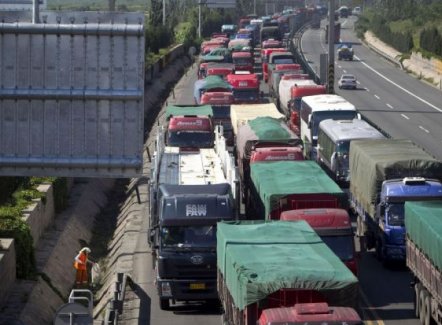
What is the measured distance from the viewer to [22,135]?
1795 centimetres

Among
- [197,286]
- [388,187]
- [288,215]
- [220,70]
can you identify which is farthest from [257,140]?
[220,70]

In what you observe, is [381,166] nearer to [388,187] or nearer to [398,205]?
[388,187]

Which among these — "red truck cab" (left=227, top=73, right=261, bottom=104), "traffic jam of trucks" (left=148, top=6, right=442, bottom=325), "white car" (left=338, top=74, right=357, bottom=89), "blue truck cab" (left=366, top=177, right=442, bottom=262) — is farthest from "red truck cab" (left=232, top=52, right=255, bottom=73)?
"blue truck cab" (left=366, top=177, right=442, bottom=262)

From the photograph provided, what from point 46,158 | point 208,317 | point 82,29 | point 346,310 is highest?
point 82,29

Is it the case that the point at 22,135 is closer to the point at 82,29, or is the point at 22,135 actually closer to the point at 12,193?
the point at 82,29

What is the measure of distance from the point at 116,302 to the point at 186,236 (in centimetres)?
213

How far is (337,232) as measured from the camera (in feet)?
81.5

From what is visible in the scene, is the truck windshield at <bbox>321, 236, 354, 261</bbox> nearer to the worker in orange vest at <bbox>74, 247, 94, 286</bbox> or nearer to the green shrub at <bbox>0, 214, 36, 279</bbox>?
the worker in orange vest at <bbox>74, 247, 94, 286</bbox>

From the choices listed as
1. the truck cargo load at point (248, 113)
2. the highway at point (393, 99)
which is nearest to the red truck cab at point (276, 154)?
the truck cargo load at point (248, 113)

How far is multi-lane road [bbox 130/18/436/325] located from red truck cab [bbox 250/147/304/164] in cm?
407

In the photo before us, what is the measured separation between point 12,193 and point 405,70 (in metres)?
70.3

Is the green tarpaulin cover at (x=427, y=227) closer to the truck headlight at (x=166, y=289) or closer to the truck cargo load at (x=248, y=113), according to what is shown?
the truck headlight at (x=166, y=289)

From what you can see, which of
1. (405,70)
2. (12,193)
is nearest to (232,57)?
(405,70)

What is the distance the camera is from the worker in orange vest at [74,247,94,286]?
2684 cm
